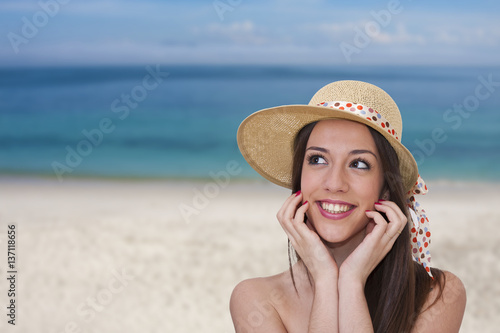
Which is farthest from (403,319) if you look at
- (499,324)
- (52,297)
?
(52,297)

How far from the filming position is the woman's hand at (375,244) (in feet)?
8.80

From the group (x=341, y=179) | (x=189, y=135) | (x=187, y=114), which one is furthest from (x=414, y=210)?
(x=187, y=114)

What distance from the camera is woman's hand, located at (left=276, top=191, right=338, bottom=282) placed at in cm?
271

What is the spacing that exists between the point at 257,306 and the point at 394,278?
0.59 meters

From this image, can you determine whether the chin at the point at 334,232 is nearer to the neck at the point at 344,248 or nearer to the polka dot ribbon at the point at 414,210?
the neck at the point at 344,248

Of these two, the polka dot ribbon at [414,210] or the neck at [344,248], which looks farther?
the neck at [344,248]

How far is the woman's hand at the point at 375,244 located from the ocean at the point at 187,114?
7.86 m

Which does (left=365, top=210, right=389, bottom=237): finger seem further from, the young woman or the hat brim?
the hat brim

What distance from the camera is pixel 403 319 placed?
273 cm

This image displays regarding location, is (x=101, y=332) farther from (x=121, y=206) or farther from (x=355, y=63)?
(x=355, y=63)

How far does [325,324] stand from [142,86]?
1798 centimetres

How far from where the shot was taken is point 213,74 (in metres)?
19.2

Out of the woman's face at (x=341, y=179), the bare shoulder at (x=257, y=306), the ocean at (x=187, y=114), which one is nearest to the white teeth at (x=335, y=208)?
the woman's face at (x=341, y=179)

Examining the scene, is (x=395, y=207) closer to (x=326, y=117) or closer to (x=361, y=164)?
(x=361, y=164)
